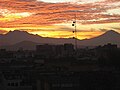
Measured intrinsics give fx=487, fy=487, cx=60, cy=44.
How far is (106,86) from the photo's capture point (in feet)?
129

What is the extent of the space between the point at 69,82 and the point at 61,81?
3.75ft

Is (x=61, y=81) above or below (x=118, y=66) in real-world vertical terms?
above

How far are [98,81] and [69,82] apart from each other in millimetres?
2776

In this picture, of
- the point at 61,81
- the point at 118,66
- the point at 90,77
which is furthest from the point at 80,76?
the point at 118,66

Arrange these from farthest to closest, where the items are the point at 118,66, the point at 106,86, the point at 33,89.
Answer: the point at 118,66 → the point at 106,86 → the point at 33,89

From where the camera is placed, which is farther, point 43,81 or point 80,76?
point 80,76

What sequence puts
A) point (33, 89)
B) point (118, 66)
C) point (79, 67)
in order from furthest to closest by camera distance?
point (118, 66) → point (79, 67) → point (33, 89)

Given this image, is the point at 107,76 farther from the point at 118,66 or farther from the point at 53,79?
the point at 118,66

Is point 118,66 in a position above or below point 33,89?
below

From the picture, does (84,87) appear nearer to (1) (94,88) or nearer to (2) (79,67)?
(1) (94,88)

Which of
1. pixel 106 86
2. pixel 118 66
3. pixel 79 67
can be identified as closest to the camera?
pixel 106 86

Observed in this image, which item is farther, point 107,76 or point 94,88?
point 107,76

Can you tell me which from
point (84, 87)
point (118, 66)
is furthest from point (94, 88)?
point (118, 66)

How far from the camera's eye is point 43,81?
1475 inches
